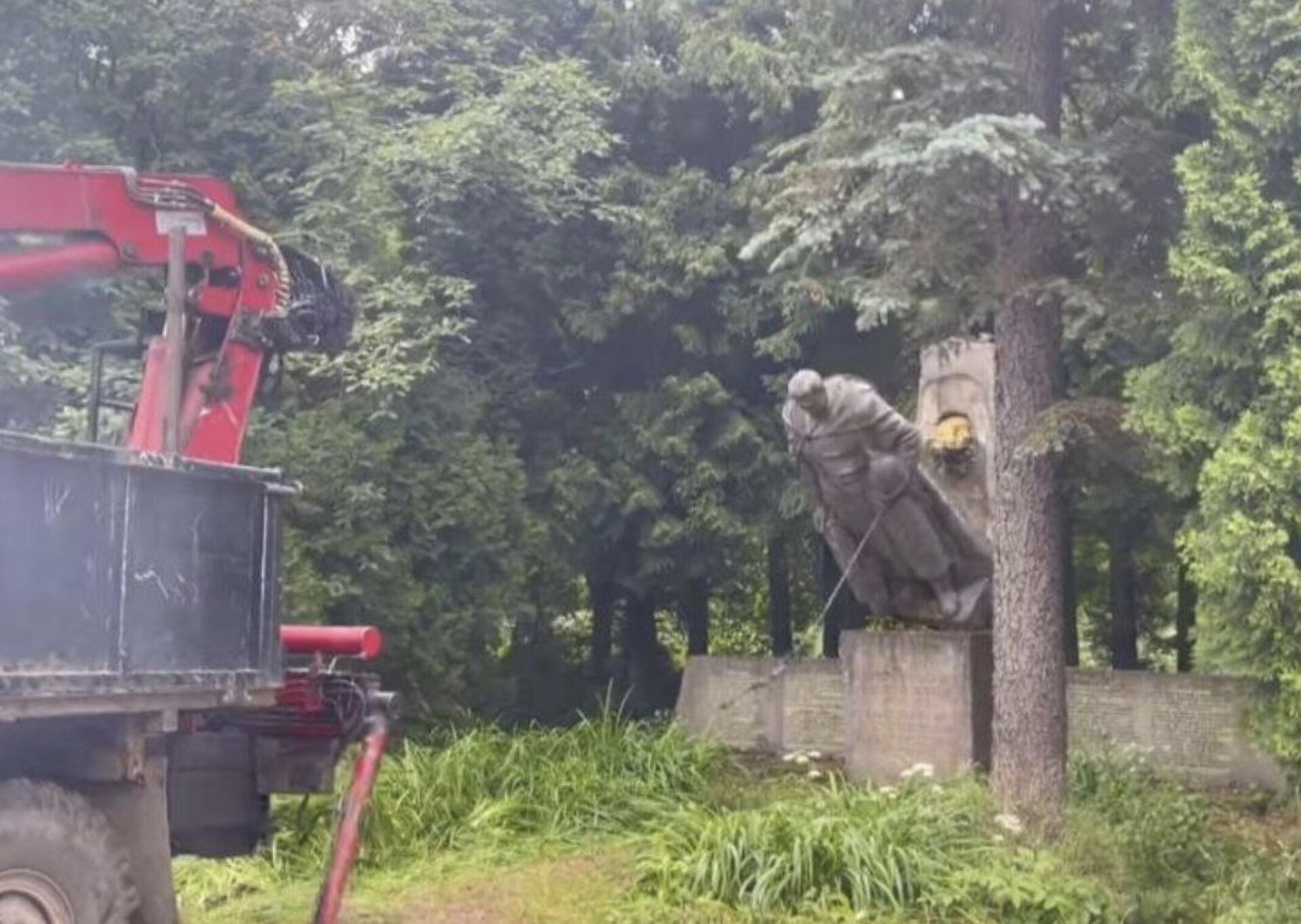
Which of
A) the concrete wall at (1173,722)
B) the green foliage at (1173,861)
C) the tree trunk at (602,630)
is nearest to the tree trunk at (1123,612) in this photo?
the tree trunk at (602,630)

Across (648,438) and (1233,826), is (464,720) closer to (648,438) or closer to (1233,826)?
(648,438)

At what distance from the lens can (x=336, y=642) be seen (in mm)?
7406

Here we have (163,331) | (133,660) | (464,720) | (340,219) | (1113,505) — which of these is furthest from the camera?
(1113,505)

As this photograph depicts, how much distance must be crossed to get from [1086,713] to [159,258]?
934cm

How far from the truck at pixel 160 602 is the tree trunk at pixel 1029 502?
4.77 meters

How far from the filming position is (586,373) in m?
18.4

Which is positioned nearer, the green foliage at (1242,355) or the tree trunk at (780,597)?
the green foliage at (1242,355)

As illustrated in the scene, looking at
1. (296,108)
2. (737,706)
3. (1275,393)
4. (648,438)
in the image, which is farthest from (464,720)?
(1275,393)

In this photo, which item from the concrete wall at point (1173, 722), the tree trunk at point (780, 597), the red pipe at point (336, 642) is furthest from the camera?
the tree trunk at point (780, 597)

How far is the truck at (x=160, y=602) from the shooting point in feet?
16.8

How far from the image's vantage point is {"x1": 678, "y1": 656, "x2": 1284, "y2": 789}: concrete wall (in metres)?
13.1

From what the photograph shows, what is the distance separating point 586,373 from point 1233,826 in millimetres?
9128

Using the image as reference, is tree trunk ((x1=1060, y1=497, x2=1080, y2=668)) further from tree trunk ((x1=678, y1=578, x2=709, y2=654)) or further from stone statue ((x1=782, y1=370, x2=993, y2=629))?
stone statue ((x1=782, y1=370, x2=993, y2=629))

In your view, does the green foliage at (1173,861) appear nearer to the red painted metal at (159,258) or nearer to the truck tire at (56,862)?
the red painted metal at (159,258)
